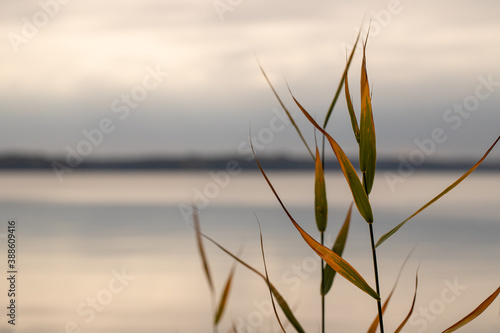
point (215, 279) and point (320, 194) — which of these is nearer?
point (320, 194)

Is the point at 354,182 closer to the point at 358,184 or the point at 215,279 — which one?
the point at 358,184

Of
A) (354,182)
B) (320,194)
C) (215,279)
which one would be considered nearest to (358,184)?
(354,182)

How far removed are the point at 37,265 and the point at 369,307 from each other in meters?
4.63

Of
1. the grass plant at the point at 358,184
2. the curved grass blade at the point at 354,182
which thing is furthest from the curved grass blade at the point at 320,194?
the curved grass blade at the point at 354,182

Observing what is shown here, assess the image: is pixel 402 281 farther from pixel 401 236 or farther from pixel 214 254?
pixel 401 236

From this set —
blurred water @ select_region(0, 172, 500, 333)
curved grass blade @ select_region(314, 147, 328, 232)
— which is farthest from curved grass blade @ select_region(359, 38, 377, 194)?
blurred water @ select_region(0, 172, 500, 333)

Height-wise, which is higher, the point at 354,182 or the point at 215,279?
the point at 215,279

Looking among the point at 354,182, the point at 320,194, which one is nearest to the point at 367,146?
the point at 354,182

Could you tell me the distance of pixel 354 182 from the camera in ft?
3.66

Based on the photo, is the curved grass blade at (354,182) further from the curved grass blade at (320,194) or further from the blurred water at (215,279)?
the blurred water at (215,279)

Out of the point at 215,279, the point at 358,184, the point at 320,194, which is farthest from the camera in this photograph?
the point at 215,279

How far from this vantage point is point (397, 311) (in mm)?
5820

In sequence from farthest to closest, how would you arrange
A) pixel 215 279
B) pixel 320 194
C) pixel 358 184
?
pixel 215 279
pixel 320 194
pixel 358 184

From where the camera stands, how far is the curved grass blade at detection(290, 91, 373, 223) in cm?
111
